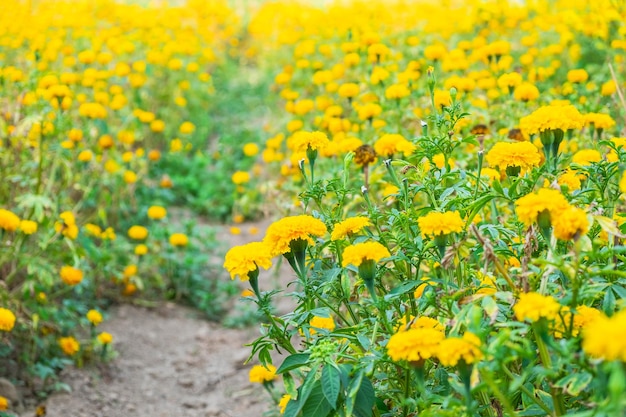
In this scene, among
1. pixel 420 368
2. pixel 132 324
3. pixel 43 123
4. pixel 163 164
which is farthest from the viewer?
pixel 163 164

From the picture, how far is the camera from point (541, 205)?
1515 millimetres

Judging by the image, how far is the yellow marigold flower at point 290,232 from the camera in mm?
1822

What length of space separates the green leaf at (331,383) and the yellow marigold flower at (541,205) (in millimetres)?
543

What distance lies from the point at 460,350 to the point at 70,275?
239 centimetres

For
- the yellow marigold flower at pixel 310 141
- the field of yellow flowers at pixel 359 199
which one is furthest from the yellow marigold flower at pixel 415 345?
the yellow marigold flower at pixel 310 141

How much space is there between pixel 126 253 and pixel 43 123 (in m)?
1.07

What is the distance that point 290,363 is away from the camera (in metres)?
1.74

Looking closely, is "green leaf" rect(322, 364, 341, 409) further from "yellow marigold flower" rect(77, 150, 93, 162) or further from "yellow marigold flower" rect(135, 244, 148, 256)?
"yellow marigold flower" rect(77, 150, 93, 162)

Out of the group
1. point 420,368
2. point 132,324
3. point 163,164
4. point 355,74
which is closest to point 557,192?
point 420,368

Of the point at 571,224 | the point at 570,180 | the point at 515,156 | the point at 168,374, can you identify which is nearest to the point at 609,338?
the point at 571,224

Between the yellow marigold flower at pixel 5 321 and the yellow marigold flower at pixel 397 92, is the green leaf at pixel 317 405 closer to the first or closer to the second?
the yellow marigold flower at pixel 5 321

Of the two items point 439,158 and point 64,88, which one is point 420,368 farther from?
point 64,88

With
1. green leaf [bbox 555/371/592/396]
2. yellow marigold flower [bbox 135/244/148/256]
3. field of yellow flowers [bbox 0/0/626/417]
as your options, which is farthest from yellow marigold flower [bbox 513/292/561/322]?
yellow marigold flower [bbox 135/244/148/256]

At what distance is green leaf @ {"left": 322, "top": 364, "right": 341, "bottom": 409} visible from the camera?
5.28 feet
